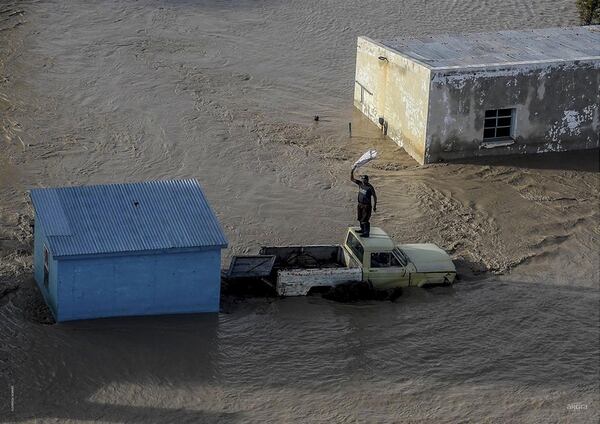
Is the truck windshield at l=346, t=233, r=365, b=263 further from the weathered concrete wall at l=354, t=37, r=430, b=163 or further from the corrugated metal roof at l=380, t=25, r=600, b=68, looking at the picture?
the corrugated metal roof at l=380, t=25, r=600, b=68

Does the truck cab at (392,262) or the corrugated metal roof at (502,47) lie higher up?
the corrugated metal roof at (502,47)

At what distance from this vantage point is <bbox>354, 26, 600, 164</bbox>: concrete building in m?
24.7

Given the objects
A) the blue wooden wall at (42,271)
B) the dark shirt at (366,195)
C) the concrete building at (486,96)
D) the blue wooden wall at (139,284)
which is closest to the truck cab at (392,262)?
the dark shirt at (366,195)

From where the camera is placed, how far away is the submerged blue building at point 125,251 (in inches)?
674

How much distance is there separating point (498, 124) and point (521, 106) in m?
0.67

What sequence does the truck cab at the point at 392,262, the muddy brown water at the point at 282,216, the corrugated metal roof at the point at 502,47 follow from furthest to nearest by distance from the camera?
the corrugated metal roof at the point at 502,47 → the truck cab at the point at 392,262 → the muddy brown water at the point at 282,216

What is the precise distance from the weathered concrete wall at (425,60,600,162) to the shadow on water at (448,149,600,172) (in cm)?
15

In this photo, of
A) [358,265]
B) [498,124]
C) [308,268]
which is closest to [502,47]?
[498,124]

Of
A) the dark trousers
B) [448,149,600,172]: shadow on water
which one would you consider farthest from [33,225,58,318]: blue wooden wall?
[448,149,600,172]: shadow on water

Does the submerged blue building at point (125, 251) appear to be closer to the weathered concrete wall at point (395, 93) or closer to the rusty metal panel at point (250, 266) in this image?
the rusty metal panel at point (250, 266)

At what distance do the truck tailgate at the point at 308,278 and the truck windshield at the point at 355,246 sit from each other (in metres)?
0.32

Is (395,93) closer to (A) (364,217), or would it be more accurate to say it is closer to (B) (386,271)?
(A) (364,217)

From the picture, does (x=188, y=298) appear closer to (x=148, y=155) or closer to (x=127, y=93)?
(x=148, y=155)

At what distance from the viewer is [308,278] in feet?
61.6
